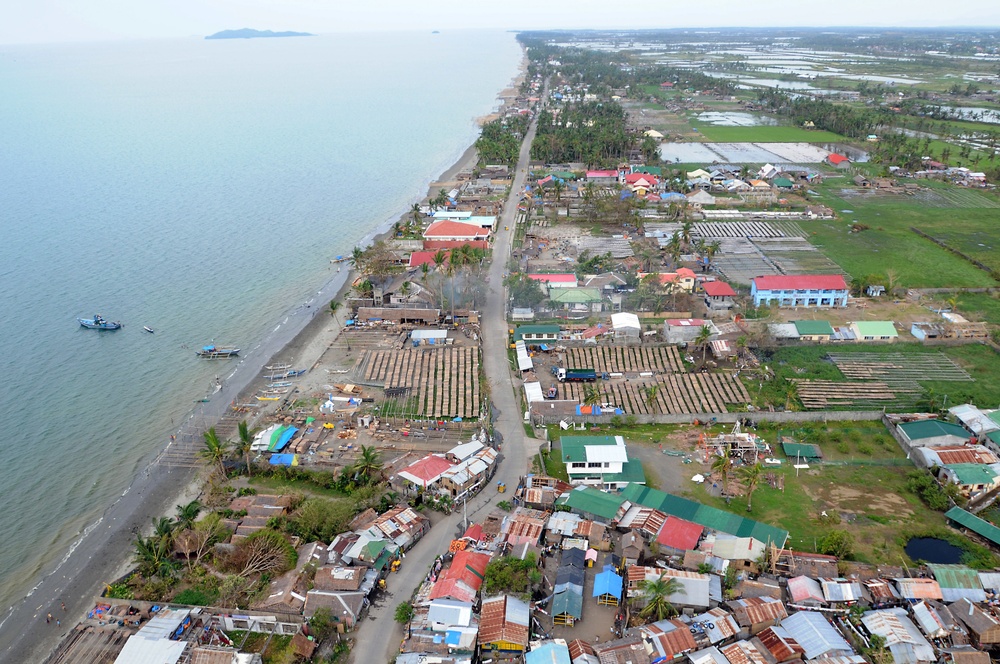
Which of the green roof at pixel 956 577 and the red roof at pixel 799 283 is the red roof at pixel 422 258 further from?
the green roof at pixel 956 577

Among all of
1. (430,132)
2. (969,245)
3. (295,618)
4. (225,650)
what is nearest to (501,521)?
(295,618)

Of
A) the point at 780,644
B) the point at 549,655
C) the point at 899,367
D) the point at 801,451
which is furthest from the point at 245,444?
the point at 899,367

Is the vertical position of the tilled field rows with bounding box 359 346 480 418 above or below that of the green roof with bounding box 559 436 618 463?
below

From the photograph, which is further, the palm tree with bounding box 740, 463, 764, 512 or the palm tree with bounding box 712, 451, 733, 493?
the palm tree with bounding box 712, 451, 733, 493

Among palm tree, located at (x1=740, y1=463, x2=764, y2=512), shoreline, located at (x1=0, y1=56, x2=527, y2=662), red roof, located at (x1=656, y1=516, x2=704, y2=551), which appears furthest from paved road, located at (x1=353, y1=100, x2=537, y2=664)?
shoreline, located at (x1=0, y1=56, x2=527, y2=662)

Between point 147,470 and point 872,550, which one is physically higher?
point 872,550

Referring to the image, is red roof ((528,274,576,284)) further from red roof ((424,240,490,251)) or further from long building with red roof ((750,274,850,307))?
long building with red roof ((750,274,850,307))

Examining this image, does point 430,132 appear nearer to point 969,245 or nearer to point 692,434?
point 969,245
